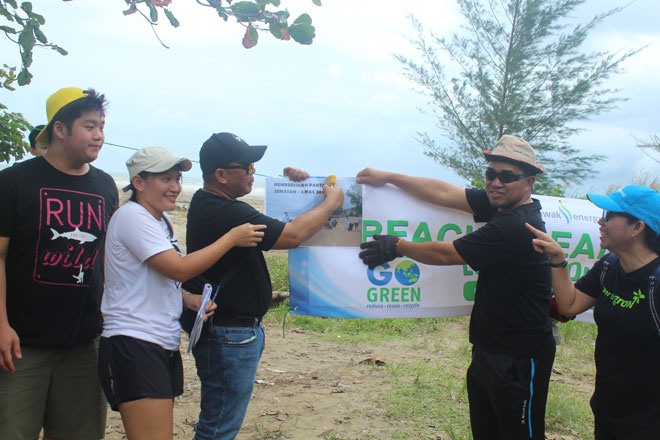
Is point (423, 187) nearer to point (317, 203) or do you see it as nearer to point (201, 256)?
point (317, 203)

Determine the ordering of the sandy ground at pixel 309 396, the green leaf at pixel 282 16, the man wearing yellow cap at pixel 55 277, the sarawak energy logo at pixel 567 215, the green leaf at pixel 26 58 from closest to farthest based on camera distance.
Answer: the man wearing yellow cap at pixel 55 277 → the green leaf at pixel 282 16 → the green leaf at pixel 26 58 → the sarawak energy logo at pixel 567 215 → the sandy ground at pixel 309 396

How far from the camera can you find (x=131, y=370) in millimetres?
2412

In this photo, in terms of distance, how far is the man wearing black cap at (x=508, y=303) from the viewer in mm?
2971

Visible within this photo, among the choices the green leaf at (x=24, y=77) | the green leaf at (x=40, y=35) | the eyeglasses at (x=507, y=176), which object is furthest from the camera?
the green leaf at (x=24, y=77)

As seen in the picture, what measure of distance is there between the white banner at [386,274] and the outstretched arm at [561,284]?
30.9 inches

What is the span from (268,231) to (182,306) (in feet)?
1.92

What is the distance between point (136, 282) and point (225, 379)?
26.6 inches

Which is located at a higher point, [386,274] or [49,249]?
[49,249]

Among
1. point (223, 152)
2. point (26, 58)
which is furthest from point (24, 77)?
point (223, 152)

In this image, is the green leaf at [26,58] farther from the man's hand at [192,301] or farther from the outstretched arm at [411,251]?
the outstretched arm at [411,251]

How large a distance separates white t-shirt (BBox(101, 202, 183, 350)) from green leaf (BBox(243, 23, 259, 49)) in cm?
133

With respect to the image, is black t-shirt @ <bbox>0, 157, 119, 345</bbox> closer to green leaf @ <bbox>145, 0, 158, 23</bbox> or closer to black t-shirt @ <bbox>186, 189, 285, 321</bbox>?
black t-shirt @ <bbox>186, 189, 285, 321</bbox>

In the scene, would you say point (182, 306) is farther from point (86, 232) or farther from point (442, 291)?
point (442, 291)

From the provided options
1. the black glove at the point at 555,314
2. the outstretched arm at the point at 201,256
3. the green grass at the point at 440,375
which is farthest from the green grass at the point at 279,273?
the outstretched arm at the point at 201,256
